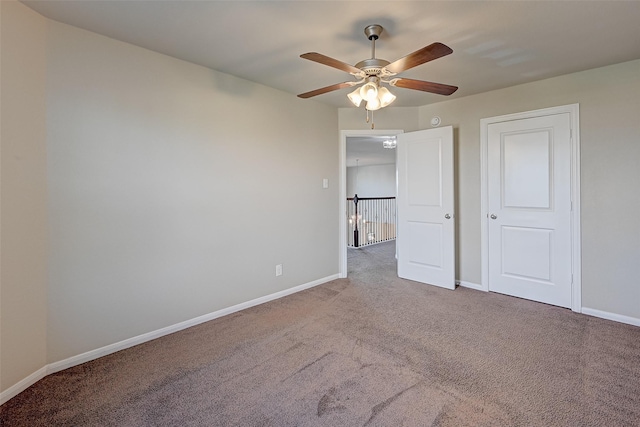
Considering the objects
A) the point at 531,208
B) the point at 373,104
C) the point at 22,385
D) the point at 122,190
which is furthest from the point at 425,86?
the point at 22,385

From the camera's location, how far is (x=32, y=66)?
1975 millimetres

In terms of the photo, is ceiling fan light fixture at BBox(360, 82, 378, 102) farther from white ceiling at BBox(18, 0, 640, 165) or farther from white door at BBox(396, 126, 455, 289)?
white door at BBox(396, 126, 455, 289)

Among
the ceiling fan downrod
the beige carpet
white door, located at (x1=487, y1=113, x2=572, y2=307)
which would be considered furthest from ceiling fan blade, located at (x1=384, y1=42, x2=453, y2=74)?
white door, located at (x1=487, y1=113, x2=572, y2=307)

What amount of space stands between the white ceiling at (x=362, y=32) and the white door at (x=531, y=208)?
675 millimetres

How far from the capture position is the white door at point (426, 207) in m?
3.79

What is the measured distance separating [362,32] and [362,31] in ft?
0.05

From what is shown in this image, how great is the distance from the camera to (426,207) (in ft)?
13.1

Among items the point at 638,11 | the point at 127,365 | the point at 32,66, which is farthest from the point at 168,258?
the point at 638,11

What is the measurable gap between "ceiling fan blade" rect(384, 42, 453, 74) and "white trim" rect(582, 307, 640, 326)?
2996 mm

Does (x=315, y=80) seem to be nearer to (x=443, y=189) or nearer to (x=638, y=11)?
(x=443, y=189)

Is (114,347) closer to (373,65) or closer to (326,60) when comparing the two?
(326,60)

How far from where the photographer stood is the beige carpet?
167 cm

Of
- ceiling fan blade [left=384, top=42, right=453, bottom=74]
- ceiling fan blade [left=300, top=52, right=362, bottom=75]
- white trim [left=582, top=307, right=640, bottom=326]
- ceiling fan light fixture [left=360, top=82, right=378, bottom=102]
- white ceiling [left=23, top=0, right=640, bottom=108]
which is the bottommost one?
white trim [left=582, top=307, right=640, bottom=326]

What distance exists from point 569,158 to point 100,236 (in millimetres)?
4336
